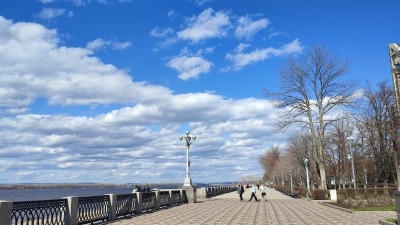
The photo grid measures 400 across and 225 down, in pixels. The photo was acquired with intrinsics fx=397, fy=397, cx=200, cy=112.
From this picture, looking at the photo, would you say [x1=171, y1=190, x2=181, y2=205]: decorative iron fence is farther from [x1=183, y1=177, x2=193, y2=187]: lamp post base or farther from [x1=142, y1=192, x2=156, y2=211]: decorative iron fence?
[x1=142, y1=192, x2=156, y2=211]: decorative iron fence

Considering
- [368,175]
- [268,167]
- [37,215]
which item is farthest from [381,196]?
[268,167]

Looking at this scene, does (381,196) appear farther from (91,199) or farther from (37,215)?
(37,215)

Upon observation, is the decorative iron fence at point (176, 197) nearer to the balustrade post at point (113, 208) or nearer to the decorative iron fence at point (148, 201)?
the decorative iron fence at point (148, 201)

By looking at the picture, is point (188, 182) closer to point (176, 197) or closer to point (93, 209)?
point (176, 197)

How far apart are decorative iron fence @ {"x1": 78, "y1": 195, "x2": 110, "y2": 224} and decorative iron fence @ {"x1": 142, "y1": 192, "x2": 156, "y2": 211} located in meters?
5.17

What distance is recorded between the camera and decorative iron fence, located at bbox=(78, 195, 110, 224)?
51.3ft

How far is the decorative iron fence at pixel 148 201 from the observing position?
2311 centimetres

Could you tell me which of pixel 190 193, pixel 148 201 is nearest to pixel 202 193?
pixel 190 193

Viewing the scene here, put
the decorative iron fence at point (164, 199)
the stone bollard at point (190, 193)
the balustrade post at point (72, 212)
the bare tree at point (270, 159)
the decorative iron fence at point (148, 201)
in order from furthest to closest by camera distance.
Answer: the bare tree at point (270, 159) < the stone bollard at point (190, 193) < the decorative iron fence at point (164, 199) < the decorative iron fence at point (148, 201) < the balustrade post at point (72, 212)

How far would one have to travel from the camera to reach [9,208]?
1117 centimetres

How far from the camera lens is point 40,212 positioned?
13023 mm

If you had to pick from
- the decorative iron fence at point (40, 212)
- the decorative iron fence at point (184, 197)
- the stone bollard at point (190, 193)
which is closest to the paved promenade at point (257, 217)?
→ the decorative iron fence at point (40, 212)

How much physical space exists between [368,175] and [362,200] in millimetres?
59916

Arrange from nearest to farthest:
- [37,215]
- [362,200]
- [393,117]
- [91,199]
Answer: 1. [37,215]
2. [91,199]
3. [362,200]
4. [393,117]
